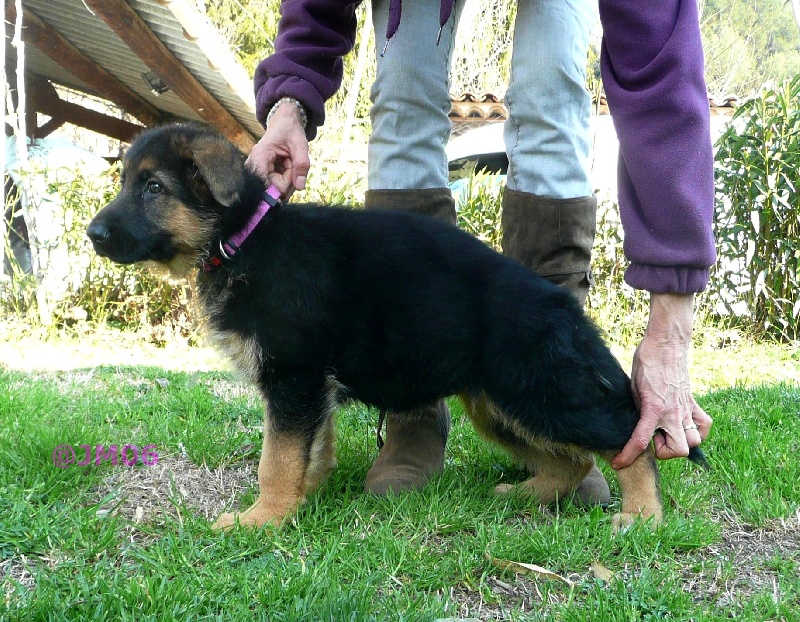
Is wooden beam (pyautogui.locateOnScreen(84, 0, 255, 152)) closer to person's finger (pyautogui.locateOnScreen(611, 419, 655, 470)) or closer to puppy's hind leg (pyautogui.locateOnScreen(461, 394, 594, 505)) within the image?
puppy's hind leg (pyautogui.locateOnScreen(461, 394, 594, 505))

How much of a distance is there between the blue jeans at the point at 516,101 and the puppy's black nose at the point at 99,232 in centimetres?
121

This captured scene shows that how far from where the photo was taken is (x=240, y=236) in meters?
3.02

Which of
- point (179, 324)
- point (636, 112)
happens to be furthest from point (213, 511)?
point (179, 324)

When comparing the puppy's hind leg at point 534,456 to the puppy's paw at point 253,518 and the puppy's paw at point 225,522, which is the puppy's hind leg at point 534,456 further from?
the puppy's paw at point 225,522

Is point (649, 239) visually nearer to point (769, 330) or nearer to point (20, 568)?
point (20, 568)

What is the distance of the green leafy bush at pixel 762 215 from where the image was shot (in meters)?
7.48

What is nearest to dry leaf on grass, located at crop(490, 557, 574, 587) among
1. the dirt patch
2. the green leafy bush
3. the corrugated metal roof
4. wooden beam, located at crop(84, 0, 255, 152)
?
the dirt patch

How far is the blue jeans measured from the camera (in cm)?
307

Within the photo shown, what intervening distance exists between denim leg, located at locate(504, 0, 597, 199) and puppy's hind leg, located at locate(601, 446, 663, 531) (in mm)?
1088

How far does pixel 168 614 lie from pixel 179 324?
235 inches

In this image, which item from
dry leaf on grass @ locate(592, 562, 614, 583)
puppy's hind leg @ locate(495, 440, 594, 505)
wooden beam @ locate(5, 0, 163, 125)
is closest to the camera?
dry leaf on grass @ locate(592, 562, 614, 583)

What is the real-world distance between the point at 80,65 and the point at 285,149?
22.6ft

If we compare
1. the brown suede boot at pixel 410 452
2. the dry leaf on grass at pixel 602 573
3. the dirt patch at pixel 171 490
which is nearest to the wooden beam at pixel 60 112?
the dirt patch at pixel 171 490

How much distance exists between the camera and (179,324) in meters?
7.71
